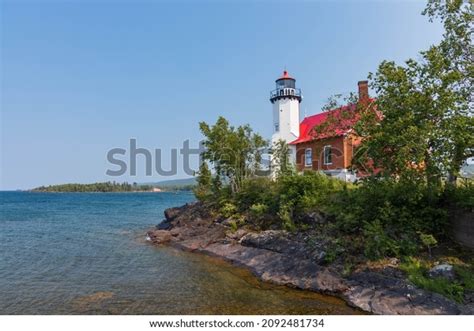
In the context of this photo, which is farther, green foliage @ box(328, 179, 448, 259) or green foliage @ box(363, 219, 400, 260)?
green foliage @ box(328, 179, 448, 259)

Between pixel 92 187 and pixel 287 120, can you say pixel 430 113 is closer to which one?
pixel 287 120

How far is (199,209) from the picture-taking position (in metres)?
25.9

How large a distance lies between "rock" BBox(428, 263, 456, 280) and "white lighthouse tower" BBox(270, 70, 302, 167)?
796 inches

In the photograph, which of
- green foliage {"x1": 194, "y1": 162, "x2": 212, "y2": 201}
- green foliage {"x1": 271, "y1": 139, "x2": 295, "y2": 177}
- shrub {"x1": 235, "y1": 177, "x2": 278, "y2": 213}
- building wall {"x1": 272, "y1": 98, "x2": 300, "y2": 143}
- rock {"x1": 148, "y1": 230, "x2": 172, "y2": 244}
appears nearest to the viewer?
shrub {"x1": 235, "y1": 177, "x2": 278, "y2": 213}

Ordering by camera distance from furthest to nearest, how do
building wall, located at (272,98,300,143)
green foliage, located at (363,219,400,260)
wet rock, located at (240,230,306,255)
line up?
1. building wall, located at (272,98,300,143)
2. wet rock, located at (240,230,306,255)
3. green foliage, located at (363,219,400,260)

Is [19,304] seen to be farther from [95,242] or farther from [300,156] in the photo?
[300,156]

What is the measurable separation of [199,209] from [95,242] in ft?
25.6

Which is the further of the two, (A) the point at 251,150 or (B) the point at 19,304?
(A) the point at 251,150

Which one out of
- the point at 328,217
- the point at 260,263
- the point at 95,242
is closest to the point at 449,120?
the point at 328,217

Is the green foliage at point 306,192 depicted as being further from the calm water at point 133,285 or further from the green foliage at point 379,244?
the calm water at point 133,285

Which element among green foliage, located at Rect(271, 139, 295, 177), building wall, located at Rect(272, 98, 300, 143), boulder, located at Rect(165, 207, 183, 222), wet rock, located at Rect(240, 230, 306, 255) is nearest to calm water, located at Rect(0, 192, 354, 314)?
wet rock, located at Rect(240, 230, 306, 255)

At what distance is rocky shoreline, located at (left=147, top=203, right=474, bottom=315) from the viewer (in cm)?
941

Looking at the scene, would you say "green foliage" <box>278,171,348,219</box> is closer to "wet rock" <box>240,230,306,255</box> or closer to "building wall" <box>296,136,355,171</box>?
"wet rock" <box>240,230,306,255</box>

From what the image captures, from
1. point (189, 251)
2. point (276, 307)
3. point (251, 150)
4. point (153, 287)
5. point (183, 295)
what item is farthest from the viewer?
point (251, 150)
